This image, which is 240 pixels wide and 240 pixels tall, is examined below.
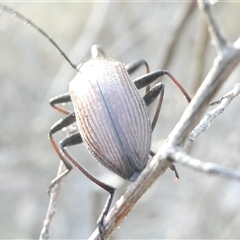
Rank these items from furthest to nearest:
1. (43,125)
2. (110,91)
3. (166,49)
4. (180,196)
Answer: (180,196), (43,125), (166,49), (110,91)

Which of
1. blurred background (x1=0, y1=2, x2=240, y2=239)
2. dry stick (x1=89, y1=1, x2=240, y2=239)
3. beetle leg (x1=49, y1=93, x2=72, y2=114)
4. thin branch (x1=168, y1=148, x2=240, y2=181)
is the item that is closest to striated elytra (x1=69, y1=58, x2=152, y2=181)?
dry stick (x1=89, y1=1, x2=240, y2=239)

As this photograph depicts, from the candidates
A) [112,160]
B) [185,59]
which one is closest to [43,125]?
[185,59]

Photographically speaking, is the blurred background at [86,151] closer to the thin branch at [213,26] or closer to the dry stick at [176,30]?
the dry stick at [176,30]

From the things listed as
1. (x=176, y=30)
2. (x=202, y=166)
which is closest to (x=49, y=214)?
(x=202, y=166)

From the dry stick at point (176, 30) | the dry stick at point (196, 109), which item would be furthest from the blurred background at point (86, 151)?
the dry stick at point (196, 109)

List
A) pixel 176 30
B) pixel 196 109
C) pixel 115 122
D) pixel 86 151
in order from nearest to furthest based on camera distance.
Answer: pixel 196 109 < pixel 115 122 < pixel 176 30 < pixel 86 151

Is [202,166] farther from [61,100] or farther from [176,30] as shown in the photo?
[176,30]

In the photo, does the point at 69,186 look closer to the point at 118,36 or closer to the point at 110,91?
the point at 118,36

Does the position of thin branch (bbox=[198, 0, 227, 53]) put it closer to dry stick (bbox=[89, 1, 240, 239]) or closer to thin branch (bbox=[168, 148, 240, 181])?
dry stick (bbox=[89, 1, 240, 239])
